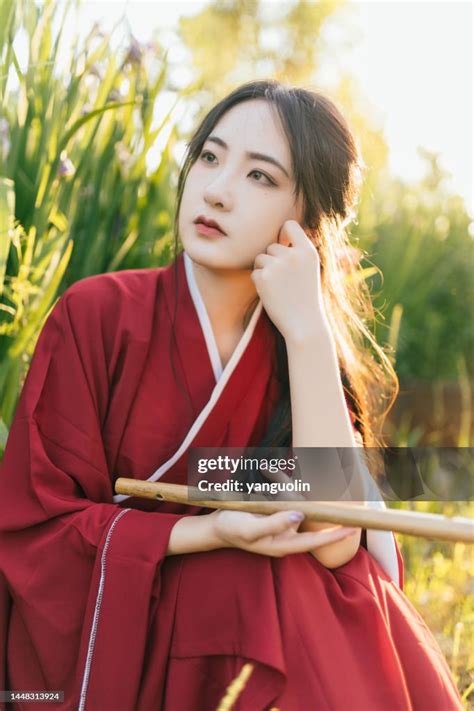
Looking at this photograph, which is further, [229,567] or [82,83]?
Answer: [82,83]

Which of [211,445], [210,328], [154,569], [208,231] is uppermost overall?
[208,231]

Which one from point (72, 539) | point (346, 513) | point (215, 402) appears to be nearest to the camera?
point (346, 513)

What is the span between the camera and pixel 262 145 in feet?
4.16

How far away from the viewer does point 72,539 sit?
1.18 metres

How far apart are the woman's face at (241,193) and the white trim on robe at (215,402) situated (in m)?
0.09

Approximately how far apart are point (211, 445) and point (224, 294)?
0.24m

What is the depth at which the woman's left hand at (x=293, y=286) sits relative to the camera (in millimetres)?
1250

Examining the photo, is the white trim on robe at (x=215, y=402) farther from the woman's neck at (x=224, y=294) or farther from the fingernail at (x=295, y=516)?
the fingernail at (x=295, y=516)

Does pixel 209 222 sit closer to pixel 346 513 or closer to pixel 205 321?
pixel 205 321

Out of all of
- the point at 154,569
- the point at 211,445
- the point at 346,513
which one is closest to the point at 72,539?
the point at 154,569

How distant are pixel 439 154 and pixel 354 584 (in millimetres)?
2462

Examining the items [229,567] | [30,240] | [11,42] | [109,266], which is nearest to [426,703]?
[229,567]

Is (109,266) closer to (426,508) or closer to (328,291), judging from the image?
(328,291)

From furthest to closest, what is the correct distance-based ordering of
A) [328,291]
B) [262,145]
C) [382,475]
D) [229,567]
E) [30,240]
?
[382,475], [30,240], [328,291], [262,145], [229,567]
